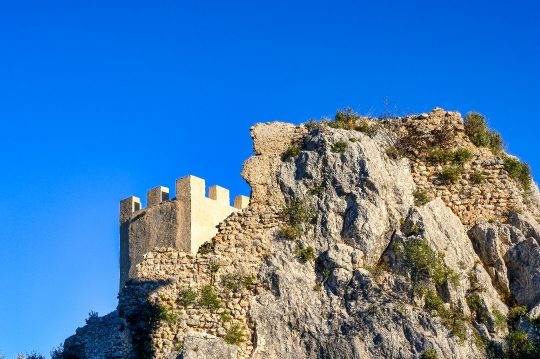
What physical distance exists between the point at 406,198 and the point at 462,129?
248 cm

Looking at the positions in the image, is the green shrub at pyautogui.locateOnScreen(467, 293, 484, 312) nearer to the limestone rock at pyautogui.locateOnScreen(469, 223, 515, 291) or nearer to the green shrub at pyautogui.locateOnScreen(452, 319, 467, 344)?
the green shrub at pyautogui.locateOnScreen(452, 319, 467, 344)

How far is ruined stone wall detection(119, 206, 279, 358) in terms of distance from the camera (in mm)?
15836

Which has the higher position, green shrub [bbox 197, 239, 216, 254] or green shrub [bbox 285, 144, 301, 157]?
green shrub [bbox 285, 144, 301, 157]

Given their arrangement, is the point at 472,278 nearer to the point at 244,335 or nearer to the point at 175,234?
the point at 244,335

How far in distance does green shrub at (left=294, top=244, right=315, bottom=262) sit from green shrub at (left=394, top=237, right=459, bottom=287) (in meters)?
1.73

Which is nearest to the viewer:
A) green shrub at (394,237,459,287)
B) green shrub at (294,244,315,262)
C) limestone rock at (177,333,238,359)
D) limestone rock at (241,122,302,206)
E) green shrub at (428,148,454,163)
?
limestone rock at (177,333,238,359)

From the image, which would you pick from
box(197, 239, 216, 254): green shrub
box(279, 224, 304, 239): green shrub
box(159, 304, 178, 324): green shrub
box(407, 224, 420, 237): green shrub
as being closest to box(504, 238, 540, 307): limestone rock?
box(407, 224, 420, 237): green shrub

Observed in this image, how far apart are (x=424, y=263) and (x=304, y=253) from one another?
244 centimetres

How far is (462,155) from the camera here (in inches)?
682

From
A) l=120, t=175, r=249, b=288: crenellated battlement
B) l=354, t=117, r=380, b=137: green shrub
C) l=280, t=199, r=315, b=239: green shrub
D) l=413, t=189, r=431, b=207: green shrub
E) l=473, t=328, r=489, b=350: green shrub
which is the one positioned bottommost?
l=473, t=328, r=489, b=350: green shrub

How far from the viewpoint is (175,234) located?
26938mm

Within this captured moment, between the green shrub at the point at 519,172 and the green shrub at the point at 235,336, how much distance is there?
6723 millimetres

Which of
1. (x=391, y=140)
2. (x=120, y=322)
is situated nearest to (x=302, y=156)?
(x=391, y=140)

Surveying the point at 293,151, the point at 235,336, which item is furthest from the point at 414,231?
the point at 235,336
